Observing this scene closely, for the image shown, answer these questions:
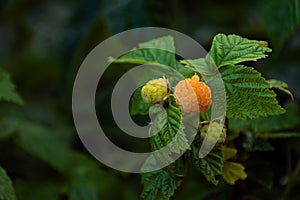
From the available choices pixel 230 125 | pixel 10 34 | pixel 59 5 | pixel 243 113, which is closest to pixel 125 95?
pixel 230 125

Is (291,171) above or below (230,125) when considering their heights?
below

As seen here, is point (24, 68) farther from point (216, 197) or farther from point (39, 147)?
point (216, 197)

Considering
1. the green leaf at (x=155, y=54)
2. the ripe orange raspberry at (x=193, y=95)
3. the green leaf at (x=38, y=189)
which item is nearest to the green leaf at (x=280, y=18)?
the green leaf at (x=155, y=54)

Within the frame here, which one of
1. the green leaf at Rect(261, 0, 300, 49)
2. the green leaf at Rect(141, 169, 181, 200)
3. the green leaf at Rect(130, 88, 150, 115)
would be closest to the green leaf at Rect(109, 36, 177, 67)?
the green leaf at Rect(130, 88, 150, 115)

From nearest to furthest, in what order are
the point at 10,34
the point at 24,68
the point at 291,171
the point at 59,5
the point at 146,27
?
1. the point at 291,171
2. the point at 146,27
3. the point at 24,68
4. the point at 59,5
5. the point at 10,34

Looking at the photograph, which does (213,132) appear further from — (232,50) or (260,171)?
(260,171)

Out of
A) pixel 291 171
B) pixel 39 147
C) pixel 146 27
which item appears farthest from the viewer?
pixel 146 27

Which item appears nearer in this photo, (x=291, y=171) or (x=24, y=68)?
(x=291, y=171)
